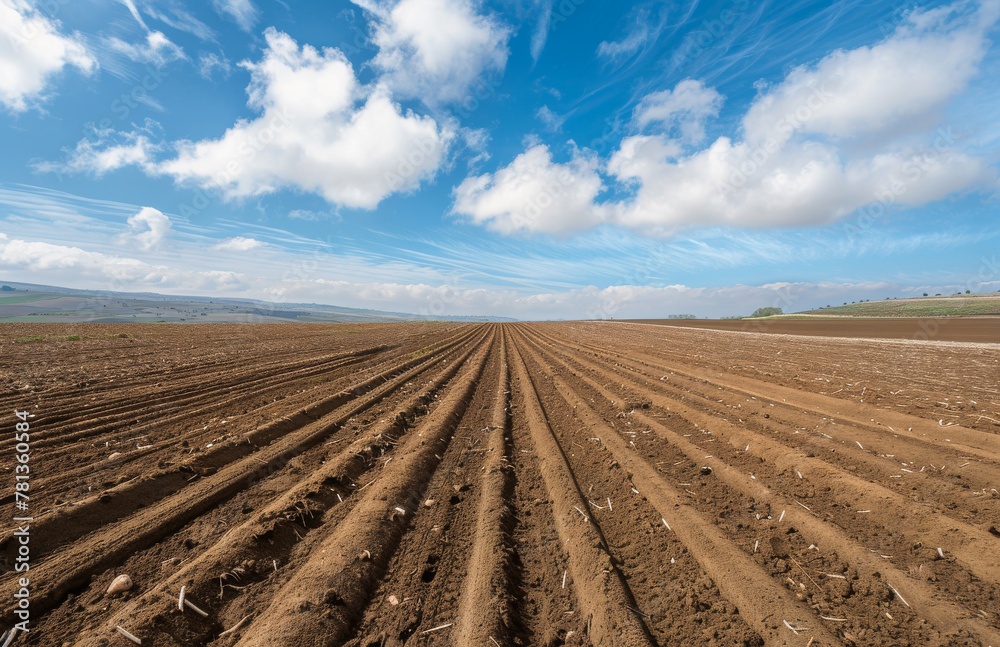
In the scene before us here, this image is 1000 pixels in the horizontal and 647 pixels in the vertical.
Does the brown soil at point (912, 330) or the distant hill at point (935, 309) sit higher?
the distant hill at point (935, 309)

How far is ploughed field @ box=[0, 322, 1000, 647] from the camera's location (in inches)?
106

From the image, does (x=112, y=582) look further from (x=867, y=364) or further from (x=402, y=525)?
(x=867, y=364)

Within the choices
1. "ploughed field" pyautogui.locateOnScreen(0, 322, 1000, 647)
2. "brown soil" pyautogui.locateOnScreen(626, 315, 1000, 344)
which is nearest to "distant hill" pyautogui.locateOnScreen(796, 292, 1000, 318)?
"brown soil" pyautogui.locateOnScreen(626, 315, 1000, 344)

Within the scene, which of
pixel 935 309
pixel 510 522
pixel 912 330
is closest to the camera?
pixel 510 522

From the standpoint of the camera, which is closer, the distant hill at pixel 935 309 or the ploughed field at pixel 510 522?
the ploughed field at pixel 510 522

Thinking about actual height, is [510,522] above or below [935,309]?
below

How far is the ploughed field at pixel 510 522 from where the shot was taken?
2701mm

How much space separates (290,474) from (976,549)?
25.8 feet

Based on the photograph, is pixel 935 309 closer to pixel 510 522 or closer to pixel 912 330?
pixel 912 330

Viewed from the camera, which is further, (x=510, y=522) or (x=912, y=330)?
(x=912, y=330)

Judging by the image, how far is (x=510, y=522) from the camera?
410 centimetres

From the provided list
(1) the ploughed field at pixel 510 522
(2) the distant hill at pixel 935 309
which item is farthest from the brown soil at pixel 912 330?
(1) the ploughed field at pixel 510 522

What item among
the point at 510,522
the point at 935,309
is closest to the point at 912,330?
the point at 510,522

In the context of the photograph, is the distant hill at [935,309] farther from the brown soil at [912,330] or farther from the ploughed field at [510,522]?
the ploughed field at [510,522]
